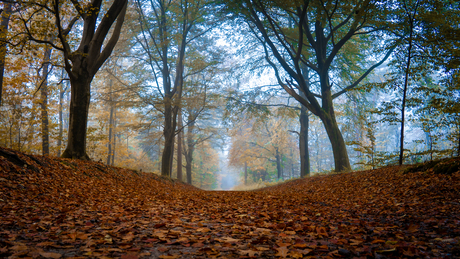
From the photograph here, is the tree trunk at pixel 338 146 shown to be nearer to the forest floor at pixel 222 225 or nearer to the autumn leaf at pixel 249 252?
the forest floor at pixel 222 225

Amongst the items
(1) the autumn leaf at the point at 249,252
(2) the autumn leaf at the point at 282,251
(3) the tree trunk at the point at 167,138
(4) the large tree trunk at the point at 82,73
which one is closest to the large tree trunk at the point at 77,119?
(4) the large tree trunk at the point at 82,73

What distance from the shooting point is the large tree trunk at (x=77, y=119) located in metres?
7.00

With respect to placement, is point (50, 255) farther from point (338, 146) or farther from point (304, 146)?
point (304, 146)

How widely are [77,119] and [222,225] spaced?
6.17m

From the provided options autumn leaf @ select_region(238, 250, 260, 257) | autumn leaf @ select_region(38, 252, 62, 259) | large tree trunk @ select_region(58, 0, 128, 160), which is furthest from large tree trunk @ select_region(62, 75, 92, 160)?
autumn leaf @ select_region(238, 250, 260, 257)

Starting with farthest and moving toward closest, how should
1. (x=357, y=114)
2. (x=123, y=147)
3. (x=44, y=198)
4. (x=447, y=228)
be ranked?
(x=123, y=147) → (x=357, y=114) → (x=44, y=198) → (x=447, y=228)

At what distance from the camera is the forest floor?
192 centimetres

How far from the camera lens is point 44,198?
363 centimetres

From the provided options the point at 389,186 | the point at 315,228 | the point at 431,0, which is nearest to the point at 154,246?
the point at 315,228

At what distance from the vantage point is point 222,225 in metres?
2.97

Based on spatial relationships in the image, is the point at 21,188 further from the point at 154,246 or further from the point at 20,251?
the point at 154,246

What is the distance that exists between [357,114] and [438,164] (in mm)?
8287

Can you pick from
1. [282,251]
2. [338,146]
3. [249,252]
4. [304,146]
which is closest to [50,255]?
[249,252]

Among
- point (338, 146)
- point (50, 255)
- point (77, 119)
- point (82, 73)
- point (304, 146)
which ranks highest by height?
point (82, 73)
